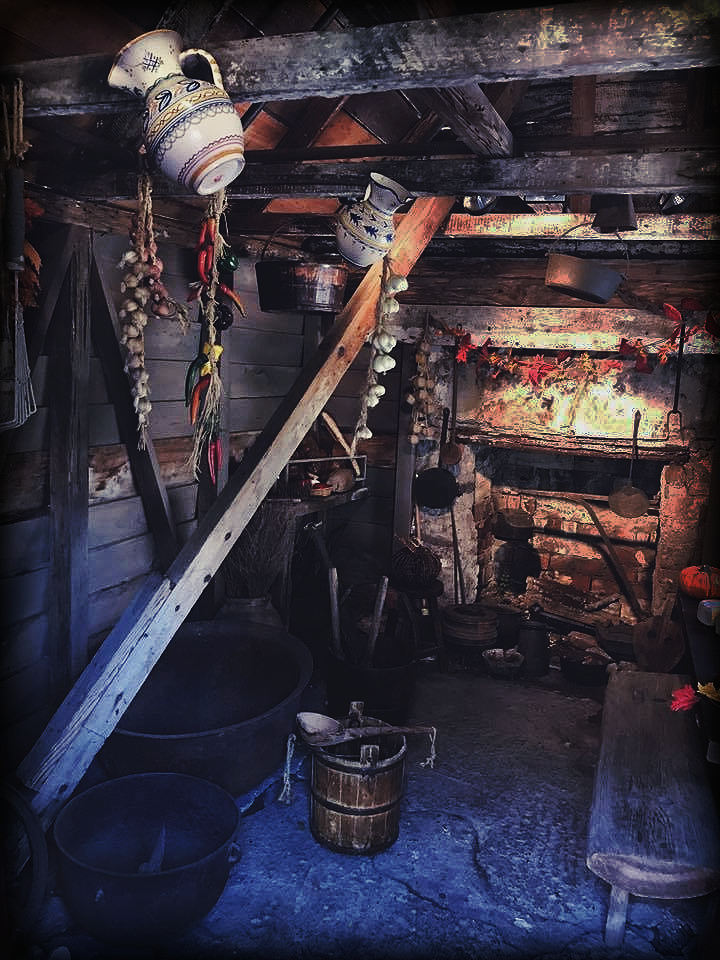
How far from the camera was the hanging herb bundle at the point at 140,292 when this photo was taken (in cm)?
334

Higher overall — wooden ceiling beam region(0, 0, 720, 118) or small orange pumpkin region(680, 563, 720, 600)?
wooden ceiling beam region(0, 0, 720, 118)

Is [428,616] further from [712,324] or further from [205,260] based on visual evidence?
[205,260]

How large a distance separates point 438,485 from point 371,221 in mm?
3771

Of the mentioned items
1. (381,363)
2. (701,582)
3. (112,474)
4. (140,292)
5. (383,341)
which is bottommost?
(701,582)

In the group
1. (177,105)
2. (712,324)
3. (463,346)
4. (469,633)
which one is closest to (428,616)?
(469,633)

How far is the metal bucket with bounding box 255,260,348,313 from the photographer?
4.20m

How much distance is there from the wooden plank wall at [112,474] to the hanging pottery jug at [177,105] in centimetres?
190

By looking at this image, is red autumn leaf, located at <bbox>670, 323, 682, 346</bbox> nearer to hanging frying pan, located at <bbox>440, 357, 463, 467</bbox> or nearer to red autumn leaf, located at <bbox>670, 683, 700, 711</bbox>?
hanging frying pan, located at <bbox>440, 357, 463, 467</bbox>

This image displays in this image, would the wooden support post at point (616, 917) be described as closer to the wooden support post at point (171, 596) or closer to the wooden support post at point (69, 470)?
the wooden support post at point (171, 596)

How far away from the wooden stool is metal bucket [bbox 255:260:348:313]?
291 centimetres

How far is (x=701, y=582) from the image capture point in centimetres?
570

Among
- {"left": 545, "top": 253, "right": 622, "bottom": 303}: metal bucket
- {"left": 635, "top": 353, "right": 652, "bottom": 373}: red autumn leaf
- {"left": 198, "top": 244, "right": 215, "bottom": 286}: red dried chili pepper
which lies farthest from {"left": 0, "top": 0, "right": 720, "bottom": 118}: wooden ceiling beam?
{"left": 635, "top": 353, "right": 652, "bottom": 373}: red autumn leaf

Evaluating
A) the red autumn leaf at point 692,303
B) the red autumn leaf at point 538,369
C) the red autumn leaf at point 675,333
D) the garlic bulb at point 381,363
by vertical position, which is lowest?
the garlic bulb at point 381,363

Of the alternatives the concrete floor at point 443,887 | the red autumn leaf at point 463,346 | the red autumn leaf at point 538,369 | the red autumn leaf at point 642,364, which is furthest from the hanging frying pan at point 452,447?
the concrete floor at point 443,887
